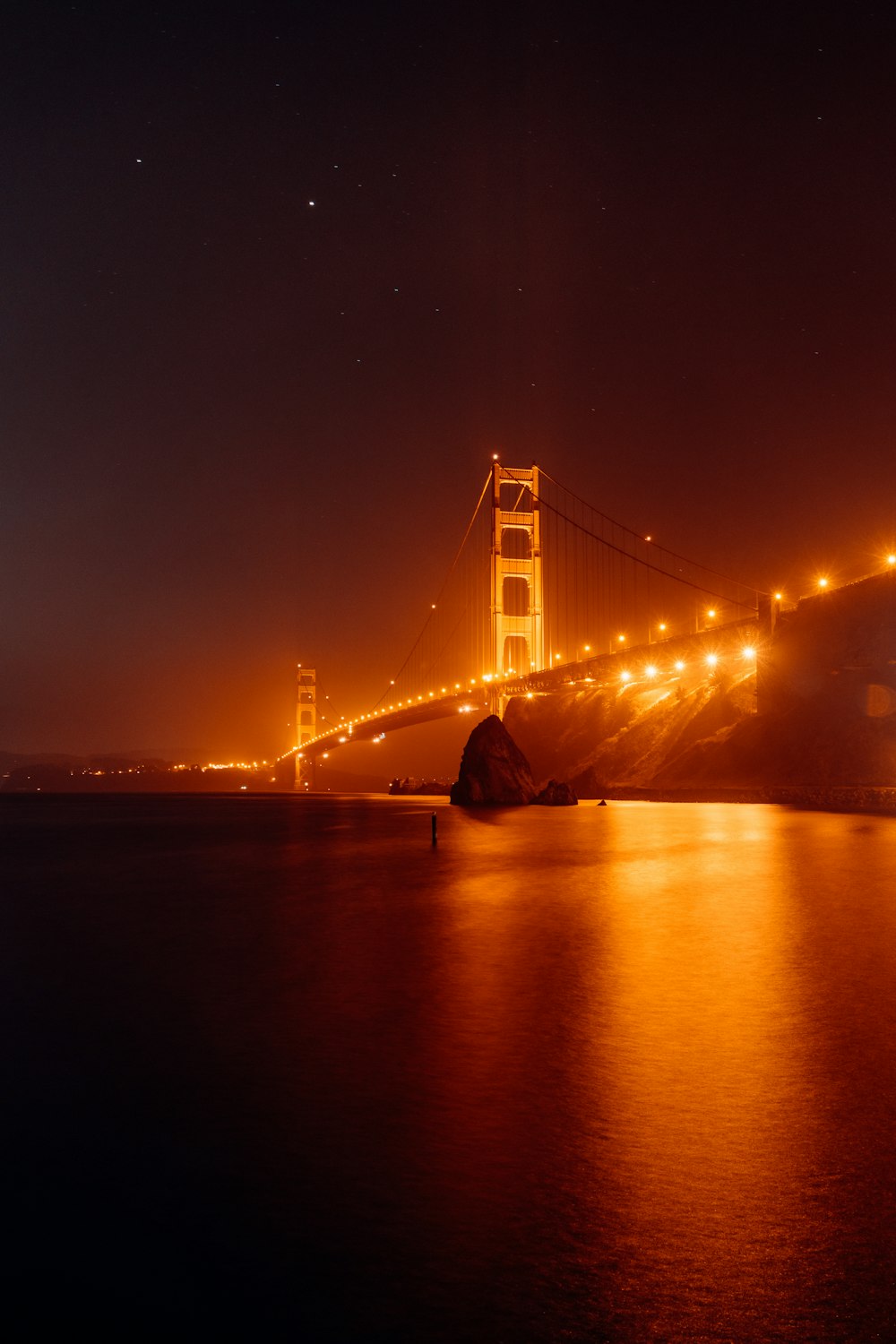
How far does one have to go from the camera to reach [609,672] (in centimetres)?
6284

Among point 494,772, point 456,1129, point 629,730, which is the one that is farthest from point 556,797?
point 456,1129

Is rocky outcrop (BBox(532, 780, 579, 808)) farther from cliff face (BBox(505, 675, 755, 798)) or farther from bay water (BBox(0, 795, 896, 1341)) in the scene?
bay water (BBox(0, 795, 896, 1341))

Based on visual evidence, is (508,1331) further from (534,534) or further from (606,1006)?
(534,534)

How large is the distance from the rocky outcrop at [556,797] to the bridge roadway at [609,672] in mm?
10754

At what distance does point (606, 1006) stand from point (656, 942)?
3.68m

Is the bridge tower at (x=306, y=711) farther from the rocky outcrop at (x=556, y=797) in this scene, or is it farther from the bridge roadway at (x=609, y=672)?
the rocky outcrop at (x=556, y=797)

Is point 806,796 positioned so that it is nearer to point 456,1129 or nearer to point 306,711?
point 456,1129

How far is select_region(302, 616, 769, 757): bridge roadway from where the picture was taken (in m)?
56.3

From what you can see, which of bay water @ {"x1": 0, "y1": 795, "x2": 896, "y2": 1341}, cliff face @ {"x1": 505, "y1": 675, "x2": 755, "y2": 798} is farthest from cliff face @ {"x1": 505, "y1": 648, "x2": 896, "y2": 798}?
bay water @ {"x1": 0, "y1": 795, "x2": 896, "y2": 1341}

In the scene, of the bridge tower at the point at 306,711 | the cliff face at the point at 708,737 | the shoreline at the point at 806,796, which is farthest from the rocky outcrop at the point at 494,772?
the bridge tower at the point at 306,711

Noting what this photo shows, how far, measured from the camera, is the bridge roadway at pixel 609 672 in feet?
185

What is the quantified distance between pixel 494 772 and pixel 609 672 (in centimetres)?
1324

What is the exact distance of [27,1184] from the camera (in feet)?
14.0

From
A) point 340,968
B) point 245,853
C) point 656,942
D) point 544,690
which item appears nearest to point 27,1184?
point 340,968
